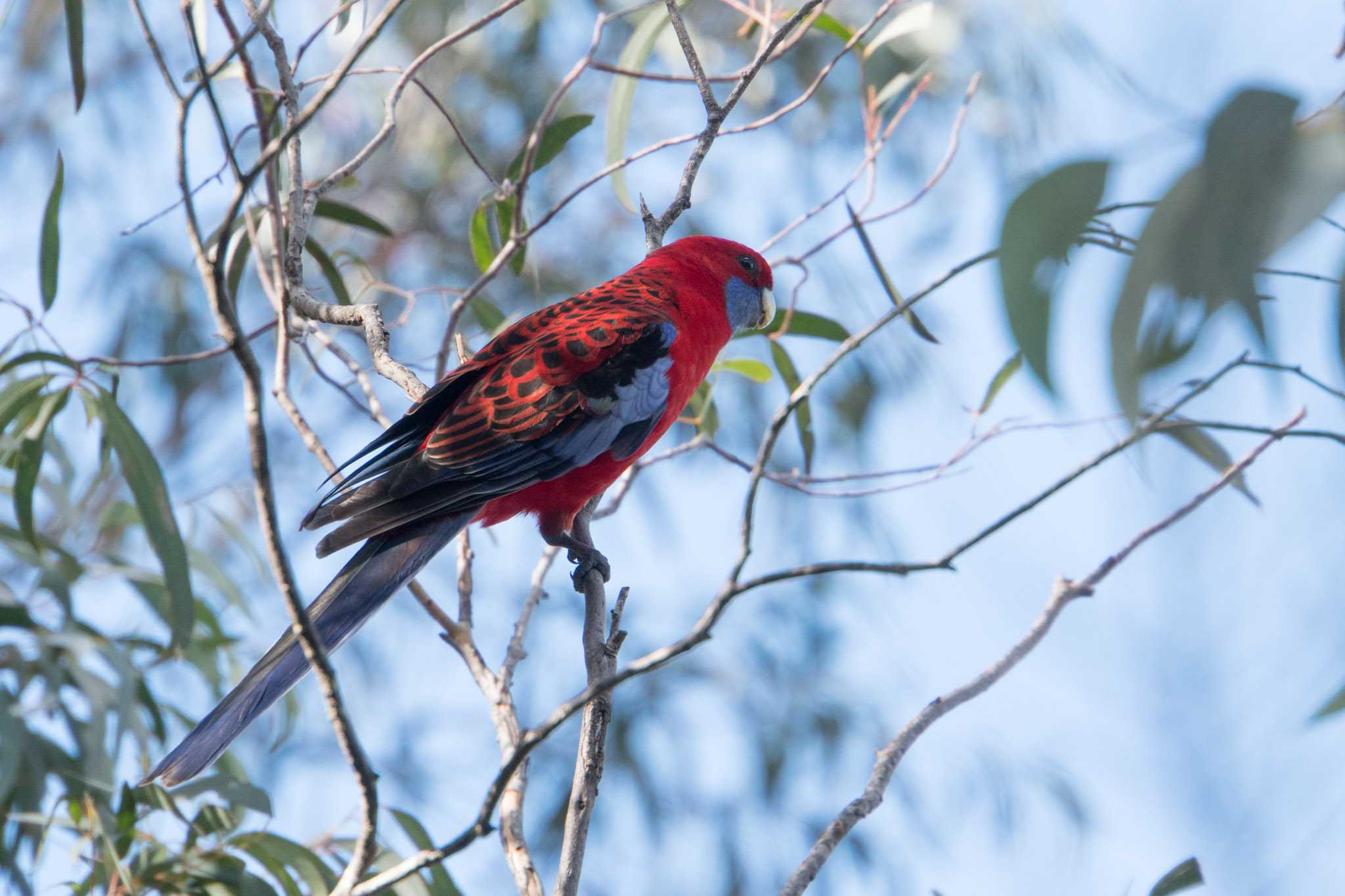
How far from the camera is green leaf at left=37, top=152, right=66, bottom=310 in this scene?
1927mm

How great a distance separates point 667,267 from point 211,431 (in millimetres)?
3827

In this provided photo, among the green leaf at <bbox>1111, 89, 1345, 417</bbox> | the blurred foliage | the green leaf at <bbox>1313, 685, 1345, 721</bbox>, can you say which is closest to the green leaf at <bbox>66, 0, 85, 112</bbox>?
the blurred foliage

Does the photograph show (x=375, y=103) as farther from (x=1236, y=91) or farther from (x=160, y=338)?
(x=1236, y=91)

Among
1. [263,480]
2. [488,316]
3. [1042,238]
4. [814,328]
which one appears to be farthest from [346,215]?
[1042,238]

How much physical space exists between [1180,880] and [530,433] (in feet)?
4.04

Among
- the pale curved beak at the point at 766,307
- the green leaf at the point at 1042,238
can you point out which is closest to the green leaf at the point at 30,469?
the pale curved beak at the point at 766,307

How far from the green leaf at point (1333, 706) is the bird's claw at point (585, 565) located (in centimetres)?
113

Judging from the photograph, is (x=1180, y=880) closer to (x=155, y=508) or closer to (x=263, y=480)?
(x=263, y=480)

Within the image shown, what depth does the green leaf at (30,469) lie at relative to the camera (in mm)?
2020

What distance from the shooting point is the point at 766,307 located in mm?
2518

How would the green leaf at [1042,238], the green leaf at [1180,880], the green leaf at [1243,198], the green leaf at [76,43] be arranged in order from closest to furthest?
the green leaf at [1243,198] → the green leaf at [1042,238] → the green leaf at [1180,880] → the green leaf at [76,43]

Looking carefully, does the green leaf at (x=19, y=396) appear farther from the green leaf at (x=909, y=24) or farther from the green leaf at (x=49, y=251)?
the green leaf at (x=909, y=24)

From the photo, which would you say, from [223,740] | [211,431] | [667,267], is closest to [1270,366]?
[223,740]

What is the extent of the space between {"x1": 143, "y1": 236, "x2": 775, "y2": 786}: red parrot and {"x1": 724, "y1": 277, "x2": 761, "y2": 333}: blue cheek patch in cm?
9
